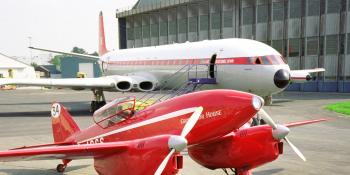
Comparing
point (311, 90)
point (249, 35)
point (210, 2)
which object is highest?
point (210, 2)

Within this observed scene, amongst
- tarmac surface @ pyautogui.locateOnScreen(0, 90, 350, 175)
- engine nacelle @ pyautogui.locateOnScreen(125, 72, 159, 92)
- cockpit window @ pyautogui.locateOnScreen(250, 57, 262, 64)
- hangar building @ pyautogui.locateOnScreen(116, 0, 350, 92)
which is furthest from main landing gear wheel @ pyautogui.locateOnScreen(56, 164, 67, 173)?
hangar building @ pyautogui.locateOnScreen(116, 0, 350, 92)

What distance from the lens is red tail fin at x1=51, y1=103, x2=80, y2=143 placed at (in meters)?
9.98

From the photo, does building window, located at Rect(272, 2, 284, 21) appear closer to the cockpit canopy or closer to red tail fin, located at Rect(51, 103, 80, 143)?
red tail fin, located at Rect(51, 103, 80, 143)

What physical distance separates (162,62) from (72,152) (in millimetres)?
18178

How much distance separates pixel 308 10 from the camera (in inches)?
1738

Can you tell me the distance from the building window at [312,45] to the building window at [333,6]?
3.62 metres

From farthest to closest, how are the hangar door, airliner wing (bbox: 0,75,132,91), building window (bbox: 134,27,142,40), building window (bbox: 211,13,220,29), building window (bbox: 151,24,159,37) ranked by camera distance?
the hangar door, building window (bbox: 134,27,142,40), building window (bbox: 151,24,159,37), building window (bbox: 211,13,220,29), airliner wing (bbox: 0,75,132,91)

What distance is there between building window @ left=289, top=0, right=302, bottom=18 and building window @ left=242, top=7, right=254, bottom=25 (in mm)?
5532

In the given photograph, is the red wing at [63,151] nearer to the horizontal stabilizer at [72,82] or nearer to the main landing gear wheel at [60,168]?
the main landing gear wheel at [60,168]

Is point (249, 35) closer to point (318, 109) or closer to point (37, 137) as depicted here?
point (318, 109)

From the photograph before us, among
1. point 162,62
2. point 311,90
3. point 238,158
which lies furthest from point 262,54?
point 311,90

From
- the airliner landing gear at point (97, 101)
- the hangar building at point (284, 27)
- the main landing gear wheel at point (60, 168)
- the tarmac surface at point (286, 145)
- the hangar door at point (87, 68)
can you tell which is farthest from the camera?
the hangar door at point (87, 68)

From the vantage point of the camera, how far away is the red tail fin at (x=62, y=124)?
9976 millimetres

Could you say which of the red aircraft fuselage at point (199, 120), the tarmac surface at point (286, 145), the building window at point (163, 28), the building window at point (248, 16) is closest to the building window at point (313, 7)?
the building window at point (248, 16)
